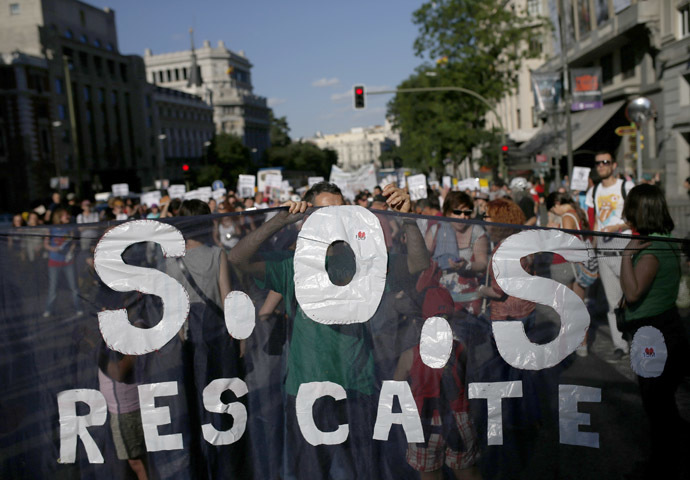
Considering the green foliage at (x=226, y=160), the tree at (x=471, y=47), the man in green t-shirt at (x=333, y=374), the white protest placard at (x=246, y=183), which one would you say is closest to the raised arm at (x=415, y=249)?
the man in green t-shirt at (x=333, y=374)

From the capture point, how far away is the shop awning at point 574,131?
27266 millimetres

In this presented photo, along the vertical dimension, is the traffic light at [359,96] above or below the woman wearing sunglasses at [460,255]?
above

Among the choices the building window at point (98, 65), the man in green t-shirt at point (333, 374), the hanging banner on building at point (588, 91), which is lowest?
the man in green t-shirt at point (333, 374)

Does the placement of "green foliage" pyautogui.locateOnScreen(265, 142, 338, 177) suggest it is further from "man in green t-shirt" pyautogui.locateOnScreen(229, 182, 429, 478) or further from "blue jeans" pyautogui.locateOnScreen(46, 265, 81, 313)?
"man in green t-shirt" pyautogui.locateOnScreen(229, 182, 429, 478)

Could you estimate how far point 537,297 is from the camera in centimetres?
339

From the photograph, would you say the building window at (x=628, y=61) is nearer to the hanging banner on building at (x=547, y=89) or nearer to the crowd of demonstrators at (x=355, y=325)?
the hanging banner on building at (x=547, y=89)

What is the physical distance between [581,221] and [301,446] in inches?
192

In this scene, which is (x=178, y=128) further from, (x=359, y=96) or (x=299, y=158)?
(x=359, y=96)

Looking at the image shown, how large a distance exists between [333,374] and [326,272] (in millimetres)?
503

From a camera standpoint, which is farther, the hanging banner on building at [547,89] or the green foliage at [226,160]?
the green foliage at [226,160]

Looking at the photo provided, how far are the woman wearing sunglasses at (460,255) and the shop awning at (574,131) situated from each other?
21.1 m

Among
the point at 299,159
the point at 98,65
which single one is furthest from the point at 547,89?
the point at 299,159

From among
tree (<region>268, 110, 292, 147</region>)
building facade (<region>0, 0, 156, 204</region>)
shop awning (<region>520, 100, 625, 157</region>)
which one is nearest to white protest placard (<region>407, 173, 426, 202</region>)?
shop awning (<region>520, 100, 625, 157</region>)

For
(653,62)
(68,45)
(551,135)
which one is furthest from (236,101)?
(653,62)
